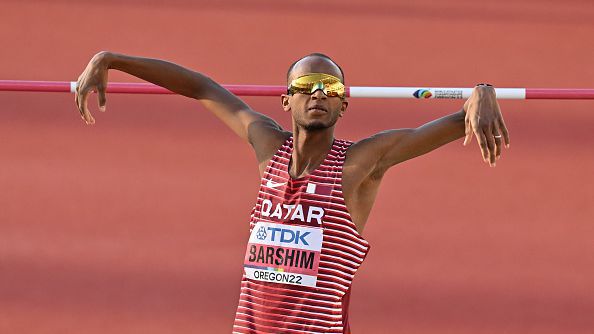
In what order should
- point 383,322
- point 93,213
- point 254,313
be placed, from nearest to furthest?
1. point 254,313
2. point 383,322
3. point 93,213

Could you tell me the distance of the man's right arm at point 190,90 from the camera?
3039 millimetres

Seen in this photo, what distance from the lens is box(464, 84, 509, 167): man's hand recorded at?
2.62 m

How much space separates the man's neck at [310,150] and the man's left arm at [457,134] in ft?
0.40

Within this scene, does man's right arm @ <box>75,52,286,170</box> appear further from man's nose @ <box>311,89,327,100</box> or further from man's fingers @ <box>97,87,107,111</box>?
man's nose @ <box>311,89,327,100</box>

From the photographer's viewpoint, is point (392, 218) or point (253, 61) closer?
point (392, 218)

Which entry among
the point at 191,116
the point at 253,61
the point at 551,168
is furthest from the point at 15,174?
the point at 551,168

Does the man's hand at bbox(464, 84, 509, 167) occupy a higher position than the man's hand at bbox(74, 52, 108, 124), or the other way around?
the man's hand at bbox(74, 52, 108, 124)

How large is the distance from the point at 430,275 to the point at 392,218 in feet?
1.02

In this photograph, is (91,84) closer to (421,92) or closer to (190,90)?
(190,90)

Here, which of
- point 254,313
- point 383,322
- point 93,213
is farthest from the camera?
point 93,213

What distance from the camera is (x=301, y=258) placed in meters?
2.80

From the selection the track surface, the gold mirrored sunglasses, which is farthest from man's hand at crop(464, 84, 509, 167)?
the track surface

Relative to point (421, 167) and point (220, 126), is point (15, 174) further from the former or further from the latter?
point (421, 167)

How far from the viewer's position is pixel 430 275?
15.7 ft
